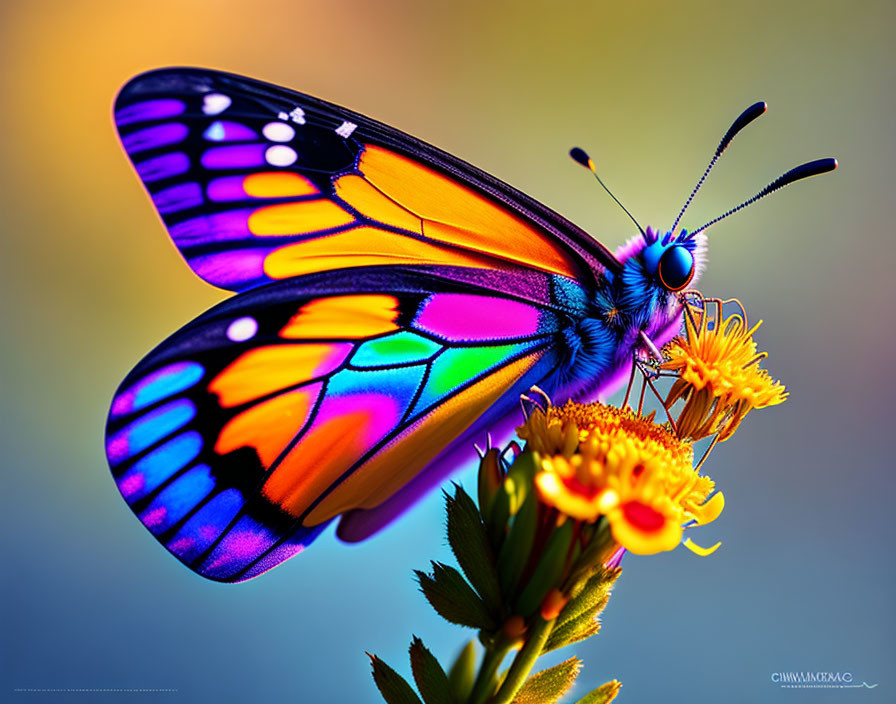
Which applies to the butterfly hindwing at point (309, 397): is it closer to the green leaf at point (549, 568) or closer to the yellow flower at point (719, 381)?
the yellow flower at point (719, 381)

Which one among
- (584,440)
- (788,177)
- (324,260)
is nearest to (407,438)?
(324,260)

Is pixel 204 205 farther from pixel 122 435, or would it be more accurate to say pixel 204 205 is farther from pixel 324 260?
pixel 122 435

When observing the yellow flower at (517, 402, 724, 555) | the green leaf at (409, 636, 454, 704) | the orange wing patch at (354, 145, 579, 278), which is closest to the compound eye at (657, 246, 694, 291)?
the orange wing patch at (354, 145, 579, 278)

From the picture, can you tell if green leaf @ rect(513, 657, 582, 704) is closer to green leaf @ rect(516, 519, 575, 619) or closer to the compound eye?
green leaf @ rect(516, 519, 575, 619)

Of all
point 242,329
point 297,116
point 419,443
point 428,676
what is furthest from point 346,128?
point 428,676

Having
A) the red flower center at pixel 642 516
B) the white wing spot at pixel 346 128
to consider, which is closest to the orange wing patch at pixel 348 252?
the white wing spot at pixel 346 128
